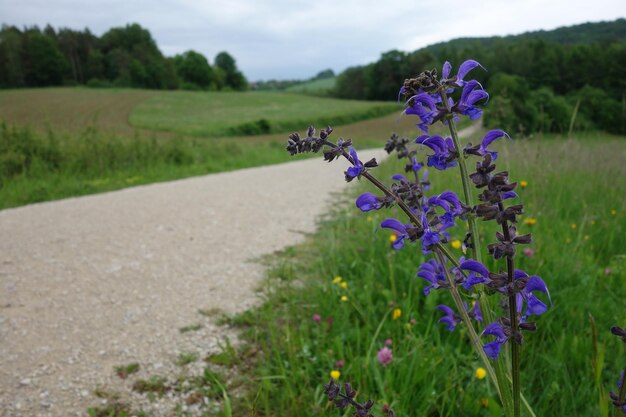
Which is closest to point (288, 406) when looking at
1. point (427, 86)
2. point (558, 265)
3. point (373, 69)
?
point (427, 86)

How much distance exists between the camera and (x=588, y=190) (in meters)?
4.99

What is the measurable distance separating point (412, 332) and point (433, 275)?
137cm

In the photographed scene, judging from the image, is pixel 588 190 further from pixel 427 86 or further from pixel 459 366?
pixel 427 86

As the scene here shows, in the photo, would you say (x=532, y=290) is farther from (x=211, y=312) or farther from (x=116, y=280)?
(x=116, y=280)

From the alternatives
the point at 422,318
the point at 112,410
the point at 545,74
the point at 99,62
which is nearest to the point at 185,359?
the point at 112,410

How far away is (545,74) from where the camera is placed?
4291 cm

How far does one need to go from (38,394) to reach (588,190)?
18.8 feet

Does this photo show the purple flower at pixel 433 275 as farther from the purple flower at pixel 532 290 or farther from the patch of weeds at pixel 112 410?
the patch of weeds at pixel 112 410

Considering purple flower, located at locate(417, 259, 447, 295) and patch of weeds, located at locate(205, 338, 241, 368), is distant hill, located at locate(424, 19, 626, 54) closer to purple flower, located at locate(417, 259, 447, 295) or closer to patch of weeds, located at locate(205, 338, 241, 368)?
patch of weeds, located at locate(205, 338, 241, 368)

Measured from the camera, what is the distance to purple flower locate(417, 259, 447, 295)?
1.10 m

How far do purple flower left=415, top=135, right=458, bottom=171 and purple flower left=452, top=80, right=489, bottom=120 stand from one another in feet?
0.26

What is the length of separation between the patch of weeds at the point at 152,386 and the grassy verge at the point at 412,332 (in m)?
0.52

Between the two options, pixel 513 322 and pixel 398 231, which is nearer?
pixel 513 322

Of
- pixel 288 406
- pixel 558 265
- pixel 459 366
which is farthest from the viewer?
pixel 558 265
